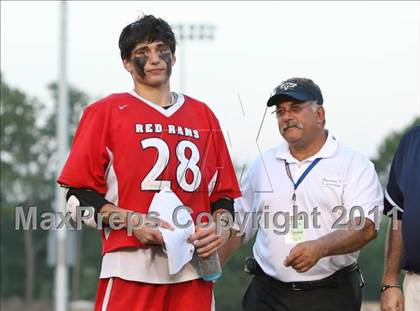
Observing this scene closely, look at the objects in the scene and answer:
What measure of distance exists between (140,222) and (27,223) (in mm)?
987

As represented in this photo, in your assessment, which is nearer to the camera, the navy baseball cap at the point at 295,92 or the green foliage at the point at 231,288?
the navy baseball cap at the point at 295,92

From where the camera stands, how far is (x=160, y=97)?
515cm

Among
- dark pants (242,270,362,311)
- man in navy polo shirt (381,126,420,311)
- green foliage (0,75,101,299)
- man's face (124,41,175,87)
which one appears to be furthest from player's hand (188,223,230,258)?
green foliage (0,75,101,299)

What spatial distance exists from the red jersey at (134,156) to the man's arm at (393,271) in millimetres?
1112

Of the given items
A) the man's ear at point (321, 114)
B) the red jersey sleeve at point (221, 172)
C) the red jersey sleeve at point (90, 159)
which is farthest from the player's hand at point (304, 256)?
the red jersey sleeve at point (90, 159)

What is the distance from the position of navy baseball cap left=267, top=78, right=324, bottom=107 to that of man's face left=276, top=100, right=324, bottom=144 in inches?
1.5

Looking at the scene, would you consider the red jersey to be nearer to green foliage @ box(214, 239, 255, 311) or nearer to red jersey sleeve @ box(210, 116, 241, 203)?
red jersey sleeve @ box(210, 116, 241, 203)

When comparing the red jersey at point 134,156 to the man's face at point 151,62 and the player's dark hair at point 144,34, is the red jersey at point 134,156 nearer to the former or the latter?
the man's face at point 151,62

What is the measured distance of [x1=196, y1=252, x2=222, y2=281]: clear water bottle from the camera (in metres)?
5.02

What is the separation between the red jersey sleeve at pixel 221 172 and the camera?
17.3 ft

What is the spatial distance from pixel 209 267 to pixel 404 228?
109 cm

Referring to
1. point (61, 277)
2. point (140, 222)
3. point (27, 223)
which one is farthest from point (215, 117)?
point (61, 277)

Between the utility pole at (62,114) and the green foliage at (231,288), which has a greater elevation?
the utility pole at (62,114)

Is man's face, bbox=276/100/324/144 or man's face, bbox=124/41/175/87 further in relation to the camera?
man's face, bbox=276/100/324/144
